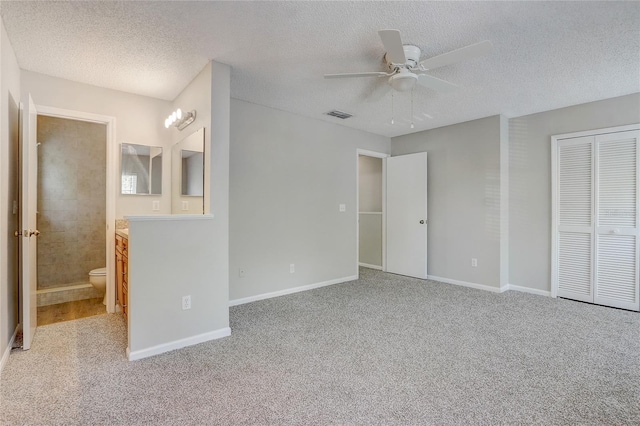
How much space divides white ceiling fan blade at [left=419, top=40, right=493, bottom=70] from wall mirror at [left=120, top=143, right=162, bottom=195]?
2938 millimetres

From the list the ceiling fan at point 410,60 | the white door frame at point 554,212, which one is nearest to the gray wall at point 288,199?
the ceiling fan at point 410,60

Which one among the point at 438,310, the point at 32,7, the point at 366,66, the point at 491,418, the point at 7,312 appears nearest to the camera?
the point at 491,418

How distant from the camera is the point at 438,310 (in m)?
3.47

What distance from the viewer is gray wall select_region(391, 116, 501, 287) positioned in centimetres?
428

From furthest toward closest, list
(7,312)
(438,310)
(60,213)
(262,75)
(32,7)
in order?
(60,213) < (438,310) < (262,75) < (7,312) < (32,7)

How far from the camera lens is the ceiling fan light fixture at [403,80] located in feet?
8.19

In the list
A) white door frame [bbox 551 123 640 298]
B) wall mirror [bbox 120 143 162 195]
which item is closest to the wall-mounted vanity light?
wall mirror [bbox 120 143 162 195]

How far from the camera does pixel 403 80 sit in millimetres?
2527

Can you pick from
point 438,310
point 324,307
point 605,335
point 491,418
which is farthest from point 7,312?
point 605,335

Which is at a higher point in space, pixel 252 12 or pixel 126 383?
pixel 252 12

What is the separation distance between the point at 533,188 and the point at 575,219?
0.59m

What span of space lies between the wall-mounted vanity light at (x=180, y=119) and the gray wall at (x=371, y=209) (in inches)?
141

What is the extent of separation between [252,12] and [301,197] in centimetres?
249

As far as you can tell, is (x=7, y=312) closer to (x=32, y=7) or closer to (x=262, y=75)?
(x=32, y=7)
